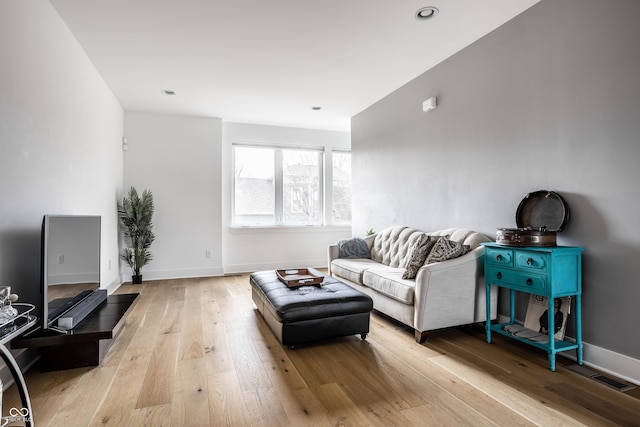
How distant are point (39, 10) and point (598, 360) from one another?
15.1 feet

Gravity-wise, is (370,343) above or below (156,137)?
below

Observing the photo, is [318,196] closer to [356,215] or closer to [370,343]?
[356,215]

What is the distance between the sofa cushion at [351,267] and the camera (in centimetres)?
380

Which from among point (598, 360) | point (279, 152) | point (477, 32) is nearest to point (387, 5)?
point (477, 32)

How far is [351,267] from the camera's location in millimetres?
3961

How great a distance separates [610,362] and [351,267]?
2.32 m

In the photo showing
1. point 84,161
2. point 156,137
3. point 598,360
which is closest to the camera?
point 598,360

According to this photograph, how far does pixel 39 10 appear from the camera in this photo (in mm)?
2496

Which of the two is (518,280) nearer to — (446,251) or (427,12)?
(446,251)

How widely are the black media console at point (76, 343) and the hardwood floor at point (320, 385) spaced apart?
70 mm

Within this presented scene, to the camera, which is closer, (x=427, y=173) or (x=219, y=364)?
(x=219, y=364)

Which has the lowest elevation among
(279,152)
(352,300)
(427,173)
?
(352,300)

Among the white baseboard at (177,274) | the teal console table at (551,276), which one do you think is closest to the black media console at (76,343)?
the teal console table at (551,276)

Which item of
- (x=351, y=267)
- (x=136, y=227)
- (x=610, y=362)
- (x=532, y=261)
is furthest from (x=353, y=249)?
(x=136, y=227)
